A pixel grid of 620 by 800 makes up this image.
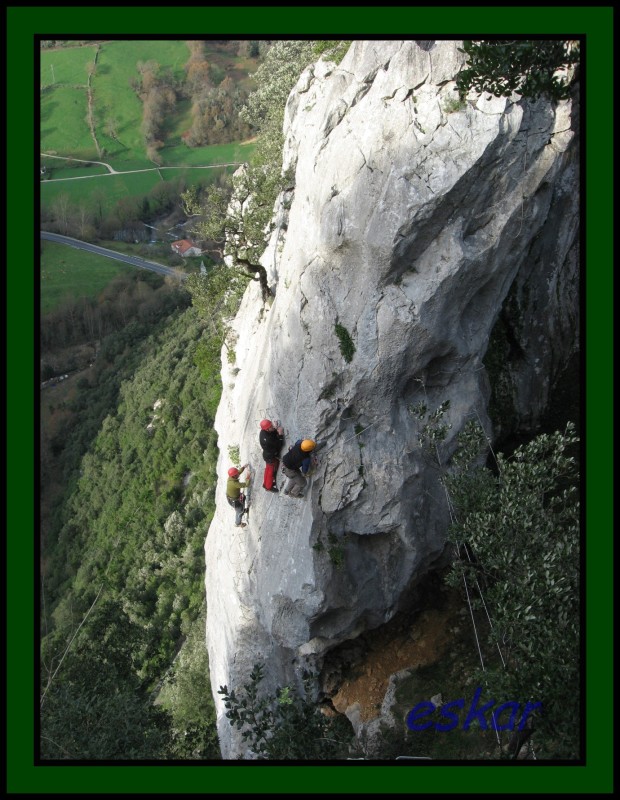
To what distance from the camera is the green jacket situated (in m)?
18.1

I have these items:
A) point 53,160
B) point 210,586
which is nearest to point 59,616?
point 210,586

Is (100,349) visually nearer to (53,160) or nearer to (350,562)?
(53,160)

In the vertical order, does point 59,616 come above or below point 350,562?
below

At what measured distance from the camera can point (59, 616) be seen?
123ft

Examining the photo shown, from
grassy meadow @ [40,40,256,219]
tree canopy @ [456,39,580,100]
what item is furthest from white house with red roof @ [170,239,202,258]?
tree canopy @ [456,39,580,100]

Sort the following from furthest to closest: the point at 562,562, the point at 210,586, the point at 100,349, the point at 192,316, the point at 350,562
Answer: the point at 100,349, the point at 192,316, the point at 210,586, the point at 350,562, the point at 562,562

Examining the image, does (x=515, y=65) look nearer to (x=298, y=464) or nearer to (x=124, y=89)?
(x=298, y=464)

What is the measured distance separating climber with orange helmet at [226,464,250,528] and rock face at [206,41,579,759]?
46cm

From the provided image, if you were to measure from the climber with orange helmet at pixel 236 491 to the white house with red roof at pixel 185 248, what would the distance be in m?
55.2

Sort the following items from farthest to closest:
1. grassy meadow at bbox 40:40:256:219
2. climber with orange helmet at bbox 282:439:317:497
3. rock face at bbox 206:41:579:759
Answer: grassy meadow at bbox 40:40:256:219, climber with orange helmet at bbox 282:439:317:497, rock face at bbox 206:41:579:759

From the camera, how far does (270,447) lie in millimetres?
16734

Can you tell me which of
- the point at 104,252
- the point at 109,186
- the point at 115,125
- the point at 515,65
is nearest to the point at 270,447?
the point at 515,65

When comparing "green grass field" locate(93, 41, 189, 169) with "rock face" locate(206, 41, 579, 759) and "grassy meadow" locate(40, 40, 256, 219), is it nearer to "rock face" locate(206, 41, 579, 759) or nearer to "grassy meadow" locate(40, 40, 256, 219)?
"grassy meadow" locate(40, 40, 256, 219)

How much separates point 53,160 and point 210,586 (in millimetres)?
72852
